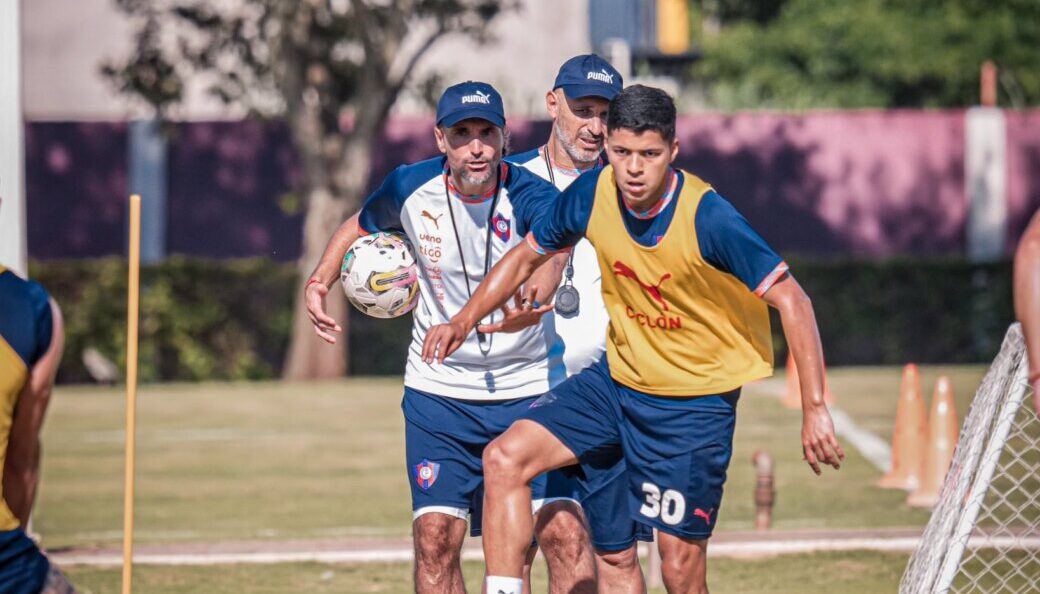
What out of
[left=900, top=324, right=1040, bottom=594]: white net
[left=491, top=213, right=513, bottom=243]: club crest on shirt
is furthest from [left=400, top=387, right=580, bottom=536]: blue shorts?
[left=900, top=324, right=1040, bottom=594]: white net

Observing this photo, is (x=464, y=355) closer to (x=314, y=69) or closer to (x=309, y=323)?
(x=309, y=323)

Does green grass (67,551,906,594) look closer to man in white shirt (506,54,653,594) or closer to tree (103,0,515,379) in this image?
man in white shirt (506,54,653,594)

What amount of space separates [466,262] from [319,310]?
2.38 feet

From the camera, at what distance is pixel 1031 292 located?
5531mm

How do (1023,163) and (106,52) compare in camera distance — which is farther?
(106,52)

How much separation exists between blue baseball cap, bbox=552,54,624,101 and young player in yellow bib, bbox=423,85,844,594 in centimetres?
99

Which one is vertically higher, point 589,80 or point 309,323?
point 589,80

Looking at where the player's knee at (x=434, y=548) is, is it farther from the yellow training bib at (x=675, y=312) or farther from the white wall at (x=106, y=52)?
the white wall at (x=106, y=52)

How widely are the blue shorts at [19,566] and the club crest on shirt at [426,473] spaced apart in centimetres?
254

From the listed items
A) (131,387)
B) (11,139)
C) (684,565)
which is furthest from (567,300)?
(11,139)

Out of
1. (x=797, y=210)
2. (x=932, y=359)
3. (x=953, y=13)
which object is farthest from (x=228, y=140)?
(x=953, y=13)

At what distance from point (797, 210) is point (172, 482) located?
15101 millimetres

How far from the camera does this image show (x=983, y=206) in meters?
27.0

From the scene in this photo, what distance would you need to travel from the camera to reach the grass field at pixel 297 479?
1025 centimetres
